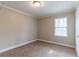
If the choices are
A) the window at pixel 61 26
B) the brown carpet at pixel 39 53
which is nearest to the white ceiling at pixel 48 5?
the window at pixel 61 26

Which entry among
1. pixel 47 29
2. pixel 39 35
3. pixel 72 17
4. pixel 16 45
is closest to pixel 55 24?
pixel 47 29

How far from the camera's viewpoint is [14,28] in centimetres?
343

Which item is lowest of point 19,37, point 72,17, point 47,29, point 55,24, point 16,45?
point 16,45

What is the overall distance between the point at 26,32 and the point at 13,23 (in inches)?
45.3

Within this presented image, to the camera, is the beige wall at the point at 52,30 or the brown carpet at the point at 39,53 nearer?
the brown carpet at the point at 39,53

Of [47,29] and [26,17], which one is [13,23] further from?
[47,29]

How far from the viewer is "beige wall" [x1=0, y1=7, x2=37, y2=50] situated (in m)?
2.90

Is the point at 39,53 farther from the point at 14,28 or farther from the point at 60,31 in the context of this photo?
the point at 60,31

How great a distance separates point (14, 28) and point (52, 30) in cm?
249

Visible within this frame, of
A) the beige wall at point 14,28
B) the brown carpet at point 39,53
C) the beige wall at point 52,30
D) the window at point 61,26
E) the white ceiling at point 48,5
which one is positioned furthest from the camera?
the window at point 61,26

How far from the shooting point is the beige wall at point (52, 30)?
3.66 meters

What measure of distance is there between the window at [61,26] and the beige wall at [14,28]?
68.1 inches

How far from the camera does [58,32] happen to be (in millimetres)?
4379

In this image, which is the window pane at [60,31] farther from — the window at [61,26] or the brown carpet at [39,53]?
the brown carpet at [39,53]
